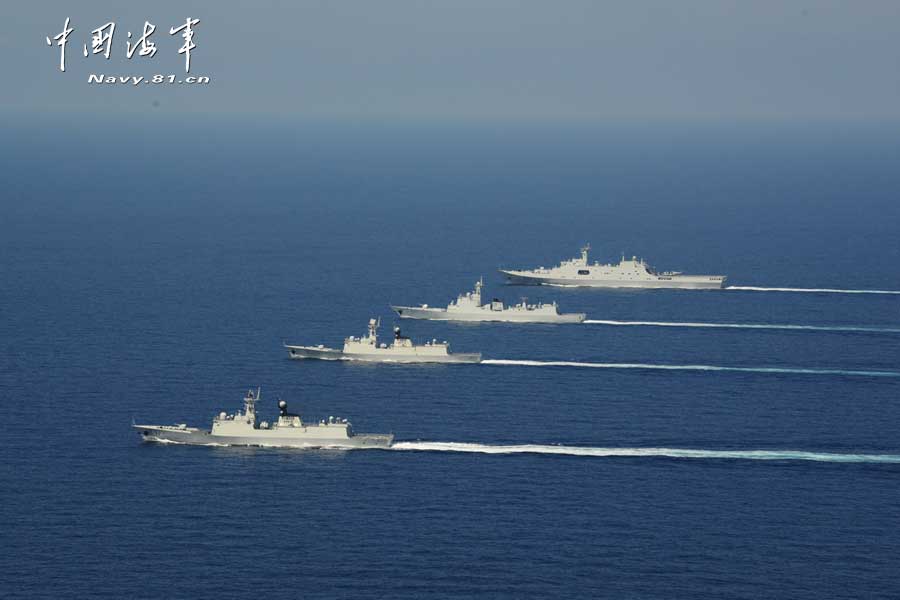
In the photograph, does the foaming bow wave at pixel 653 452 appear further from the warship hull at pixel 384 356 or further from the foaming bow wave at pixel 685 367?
the warship hull at pixel 384 356

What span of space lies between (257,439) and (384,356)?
140ft

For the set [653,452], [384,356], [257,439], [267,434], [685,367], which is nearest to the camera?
[653,452]

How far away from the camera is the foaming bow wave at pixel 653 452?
502ft

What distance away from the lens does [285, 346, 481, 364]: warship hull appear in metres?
196

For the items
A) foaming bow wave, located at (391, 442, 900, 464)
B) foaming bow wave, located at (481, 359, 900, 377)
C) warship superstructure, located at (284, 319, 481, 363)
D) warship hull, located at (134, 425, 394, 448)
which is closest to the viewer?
foaming bow wave, located at (391, 442, 900, 464)

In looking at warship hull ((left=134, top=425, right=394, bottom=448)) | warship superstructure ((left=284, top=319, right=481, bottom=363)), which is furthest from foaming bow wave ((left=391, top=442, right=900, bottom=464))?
warship superstructure ((left=284, top=319, right=481, bottom=363))

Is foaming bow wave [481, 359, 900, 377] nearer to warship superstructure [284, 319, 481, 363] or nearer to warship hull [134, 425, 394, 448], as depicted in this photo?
warship superstructure [284, 319, 481, 363]

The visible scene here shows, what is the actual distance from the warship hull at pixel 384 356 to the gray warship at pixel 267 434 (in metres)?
39.1

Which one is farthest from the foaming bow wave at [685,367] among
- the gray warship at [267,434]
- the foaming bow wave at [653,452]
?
the gray warship at [267,434]

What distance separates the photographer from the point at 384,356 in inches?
7751

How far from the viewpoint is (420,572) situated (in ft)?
406

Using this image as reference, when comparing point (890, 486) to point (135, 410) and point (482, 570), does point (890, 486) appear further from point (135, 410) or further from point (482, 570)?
point (135, 410)

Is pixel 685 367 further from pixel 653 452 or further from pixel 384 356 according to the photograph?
pixel 653 452

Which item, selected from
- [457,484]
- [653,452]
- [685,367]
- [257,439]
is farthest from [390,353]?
[457,484]
